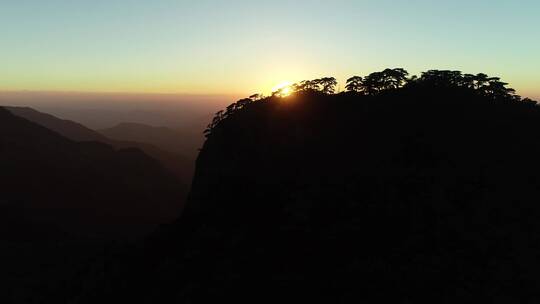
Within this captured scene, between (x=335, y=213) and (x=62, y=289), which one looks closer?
(x=335, y=213)

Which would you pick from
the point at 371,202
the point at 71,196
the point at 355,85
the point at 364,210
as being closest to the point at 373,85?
the point at 355,85

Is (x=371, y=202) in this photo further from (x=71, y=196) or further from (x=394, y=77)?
(x=71, y=196)

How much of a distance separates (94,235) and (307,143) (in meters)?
96.2

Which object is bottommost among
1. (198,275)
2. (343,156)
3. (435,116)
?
(198,275)

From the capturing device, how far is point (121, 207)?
170625 millimetres

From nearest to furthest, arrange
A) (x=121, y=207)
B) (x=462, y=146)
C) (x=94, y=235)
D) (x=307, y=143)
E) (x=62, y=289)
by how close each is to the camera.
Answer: (x=462, y=146)
(x=307, y=143)
(x=62, y=289)
(x=94, y=235)
(x=121, y=207)

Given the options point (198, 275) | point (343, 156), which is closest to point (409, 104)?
point (343, 156)

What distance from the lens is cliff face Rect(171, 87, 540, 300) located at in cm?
3919

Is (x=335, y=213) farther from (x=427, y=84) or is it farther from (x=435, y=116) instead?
(x=427, y=84)

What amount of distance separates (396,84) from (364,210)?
38310 mm

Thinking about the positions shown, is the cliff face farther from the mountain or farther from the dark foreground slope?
the mountain

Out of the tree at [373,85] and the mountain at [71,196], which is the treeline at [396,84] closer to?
the tree at [373,85]

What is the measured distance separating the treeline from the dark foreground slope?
5196 mm

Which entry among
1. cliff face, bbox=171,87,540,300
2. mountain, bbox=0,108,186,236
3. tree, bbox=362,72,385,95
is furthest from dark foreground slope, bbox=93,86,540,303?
mountain, bbox=0,108,186,236
